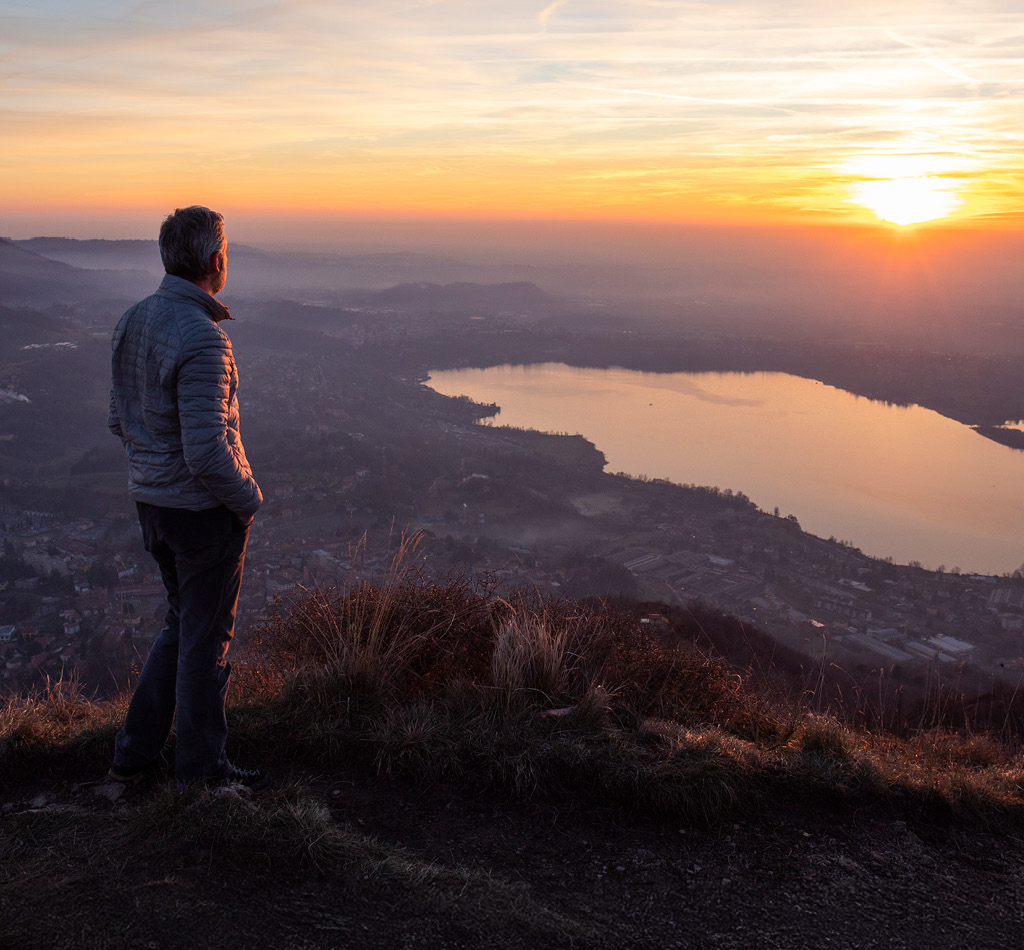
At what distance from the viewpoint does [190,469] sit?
2.07 meters

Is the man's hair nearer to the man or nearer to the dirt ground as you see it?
the man

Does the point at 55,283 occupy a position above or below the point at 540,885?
above

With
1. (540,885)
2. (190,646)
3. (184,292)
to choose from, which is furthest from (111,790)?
(184,292)

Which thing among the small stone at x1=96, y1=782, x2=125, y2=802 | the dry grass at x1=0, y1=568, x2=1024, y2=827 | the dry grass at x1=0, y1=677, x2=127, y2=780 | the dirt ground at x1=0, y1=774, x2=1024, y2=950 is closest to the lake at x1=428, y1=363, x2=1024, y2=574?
the dry grass at x1=0, y1=568, x2=1024, y2=827

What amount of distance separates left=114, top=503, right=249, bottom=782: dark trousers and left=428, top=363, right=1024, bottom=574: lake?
2188 centimetres

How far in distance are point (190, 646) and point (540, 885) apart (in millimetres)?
1247

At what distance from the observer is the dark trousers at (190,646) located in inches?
A: 86.4

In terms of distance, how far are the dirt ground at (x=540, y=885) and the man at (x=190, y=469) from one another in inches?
12.9

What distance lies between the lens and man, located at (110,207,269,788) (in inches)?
81.4

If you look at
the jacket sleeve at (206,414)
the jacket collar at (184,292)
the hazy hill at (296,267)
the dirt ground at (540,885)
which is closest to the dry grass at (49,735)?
the dirt ground at (540,885)

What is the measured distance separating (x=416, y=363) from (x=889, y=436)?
32018mm

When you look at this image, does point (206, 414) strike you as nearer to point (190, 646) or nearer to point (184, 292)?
point (184, 292)

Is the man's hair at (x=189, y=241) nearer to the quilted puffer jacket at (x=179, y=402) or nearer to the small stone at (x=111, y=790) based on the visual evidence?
the quilted puffer jacket at (x=179, y=402)

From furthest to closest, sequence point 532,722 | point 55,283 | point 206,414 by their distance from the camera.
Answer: point 55,283
point 532,722
point 206,414
